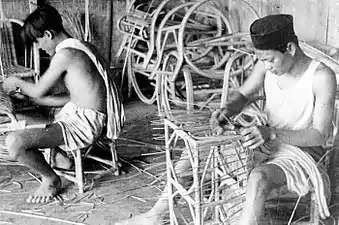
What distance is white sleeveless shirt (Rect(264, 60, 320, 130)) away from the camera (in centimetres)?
189

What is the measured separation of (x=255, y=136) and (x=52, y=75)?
1.40 meters

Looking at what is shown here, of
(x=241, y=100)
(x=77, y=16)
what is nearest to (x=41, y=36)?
(x=241, y=100)

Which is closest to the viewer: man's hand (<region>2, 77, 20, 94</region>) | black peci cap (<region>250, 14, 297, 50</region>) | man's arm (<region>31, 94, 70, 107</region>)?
black peci cap (<region>250, 14, 297, 50</region>)

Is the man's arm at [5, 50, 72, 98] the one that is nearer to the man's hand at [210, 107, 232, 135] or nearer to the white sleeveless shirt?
the man's hand at [210, 107, 232, 135]

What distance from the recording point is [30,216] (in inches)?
104

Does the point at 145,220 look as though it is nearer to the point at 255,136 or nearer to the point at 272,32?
the point at 255,136

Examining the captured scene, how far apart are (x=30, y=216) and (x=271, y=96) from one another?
4.54 ft

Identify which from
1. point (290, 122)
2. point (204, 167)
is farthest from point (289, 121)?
point (204, 167)

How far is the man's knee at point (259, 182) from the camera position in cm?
184

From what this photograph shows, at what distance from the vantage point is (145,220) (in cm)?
241

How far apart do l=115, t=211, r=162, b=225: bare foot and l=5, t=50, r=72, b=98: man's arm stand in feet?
2.78

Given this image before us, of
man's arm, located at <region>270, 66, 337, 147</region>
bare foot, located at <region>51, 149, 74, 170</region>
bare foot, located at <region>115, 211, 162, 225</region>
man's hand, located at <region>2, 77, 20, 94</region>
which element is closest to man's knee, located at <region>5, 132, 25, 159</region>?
man's hand, located at <region>2, 77, 20, 94</region>

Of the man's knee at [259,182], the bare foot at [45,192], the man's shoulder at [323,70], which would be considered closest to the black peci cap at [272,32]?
the man's shoulder at [323,70]

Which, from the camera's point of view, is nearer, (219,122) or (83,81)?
(219,122)
